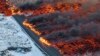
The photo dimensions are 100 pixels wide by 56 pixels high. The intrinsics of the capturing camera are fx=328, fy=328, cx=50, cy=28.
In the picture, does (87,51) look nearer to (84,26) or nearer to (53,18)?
(84,26)

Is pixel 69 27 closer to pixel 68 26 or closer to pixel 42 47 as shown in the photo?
pixel 68 26

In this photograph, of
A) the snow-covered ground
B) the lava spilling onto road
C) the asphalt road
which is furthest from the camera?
the snow-covered ground

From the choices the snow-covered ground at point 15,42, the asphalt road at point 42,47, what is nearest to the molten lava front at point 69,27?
the asphalt road at point 42,47

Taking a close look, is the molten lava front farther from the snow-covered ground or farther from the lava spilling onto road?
the snow-covered ground

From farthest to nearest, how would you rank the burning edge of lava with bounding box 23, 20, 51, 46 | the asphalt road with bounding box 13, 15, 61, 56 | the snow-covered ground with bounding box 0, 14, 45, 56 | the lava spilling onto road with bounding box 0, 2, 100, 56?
the burning edge of lava with bounding box 23, 20, 51, 46 < the snow-covered ground with bounding box 0, 14, 45, 56 < the lava spilling onto road with bounding box 0, 2, 100, 56 < the asphalt road with bounding box 13, 15, 61, 56

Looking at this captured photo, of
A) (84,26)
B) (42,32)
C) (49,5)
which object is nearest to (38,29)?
(42,32)

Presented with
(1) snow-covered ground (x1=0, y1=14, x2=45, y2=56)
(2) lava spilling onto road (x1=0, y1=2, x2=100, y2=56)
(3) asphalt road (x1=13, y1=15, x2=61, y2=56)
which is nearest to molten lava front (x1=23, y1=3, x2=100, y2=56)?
(2) lava spilling onto road (x1=0, y1=2, x2=100, y2=56)
